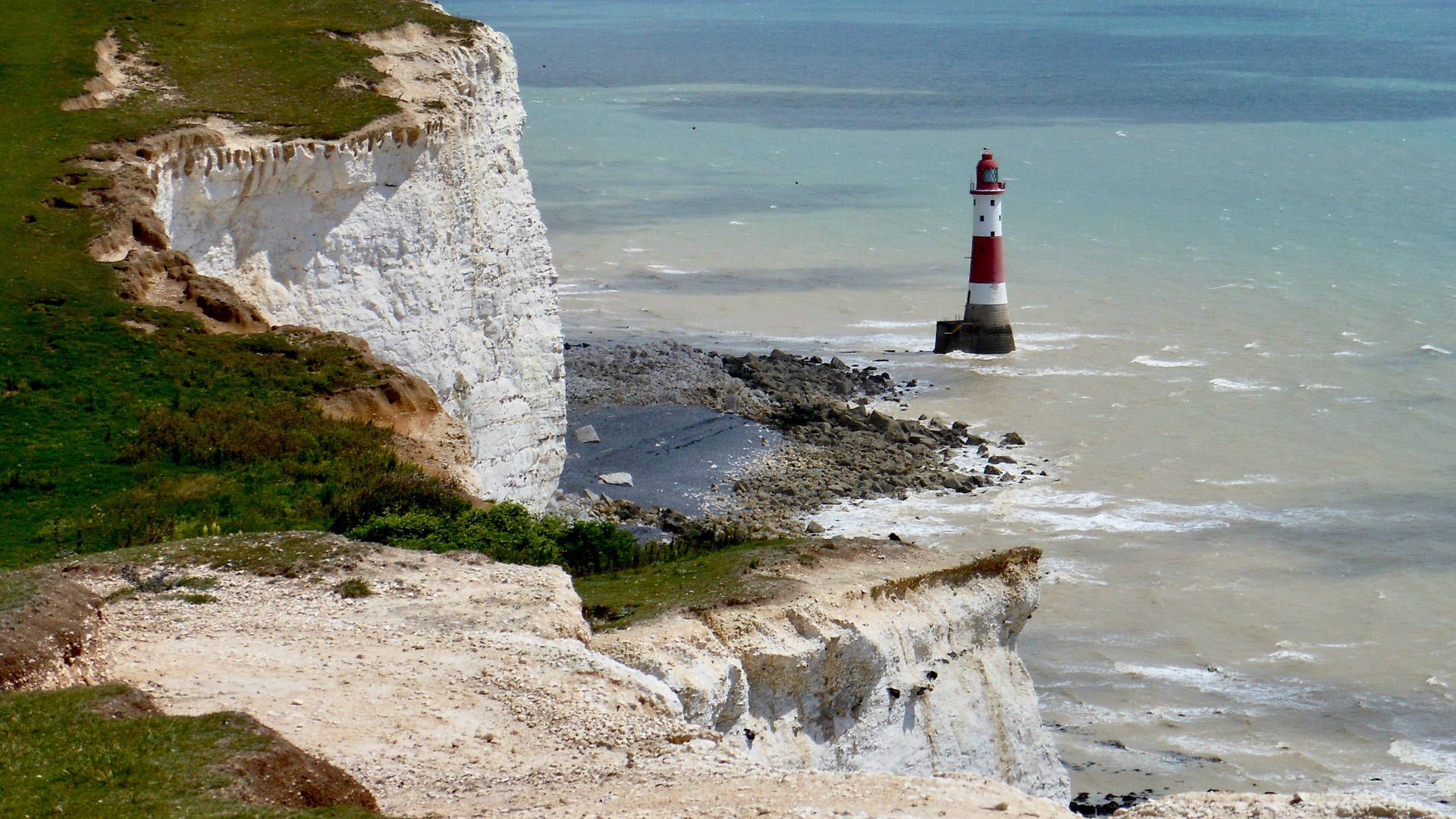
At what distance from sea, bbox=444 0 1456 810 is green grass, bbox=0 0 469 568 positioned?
11309 millimetres

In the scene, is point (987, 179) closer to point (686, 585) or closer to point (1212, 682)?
point (1212, 682)

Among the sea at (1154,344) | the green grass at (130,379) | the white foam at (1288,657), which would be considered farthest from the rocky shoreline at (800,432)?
the green grass at (130,379)

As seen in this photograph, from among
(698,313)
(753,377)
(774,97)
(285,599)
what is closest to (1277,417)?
(753,377)

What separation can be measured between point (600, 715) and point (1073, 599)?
17279 millimetres

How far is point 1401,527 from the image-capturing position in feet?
102

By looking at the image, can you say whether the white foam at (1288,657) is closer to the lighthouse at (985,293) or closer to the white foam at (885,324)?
the lighthouse at (985,293)

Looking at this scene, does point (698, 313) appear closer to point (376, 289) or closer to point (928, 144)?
point (376, 289)

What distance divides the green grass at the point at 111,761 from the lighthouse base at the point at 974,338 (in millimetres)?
35111

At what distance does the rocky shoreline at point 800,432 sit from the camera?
30453mm

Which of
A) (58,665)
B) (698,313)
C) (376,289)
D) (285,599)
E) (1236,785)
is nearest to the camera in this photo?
(58,665)

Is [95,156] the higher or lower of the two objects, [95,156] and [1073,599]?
the higher

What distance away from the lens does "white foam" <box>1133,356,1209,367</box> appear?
43.7 metres

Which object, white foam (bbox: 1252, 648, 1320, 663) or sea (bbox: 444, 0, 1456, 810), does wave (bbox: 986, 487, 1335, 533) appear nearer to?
sea (bbox: 444, 0, 1456, 810)

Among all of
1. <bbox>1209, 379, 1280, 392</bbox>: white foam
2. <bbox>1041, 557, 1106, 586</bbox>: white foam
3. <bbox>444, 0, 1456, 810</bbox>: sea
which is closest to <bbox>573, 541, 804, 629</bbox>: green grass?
<bbox>444, 0, 1456, 810</bbox>: sea
